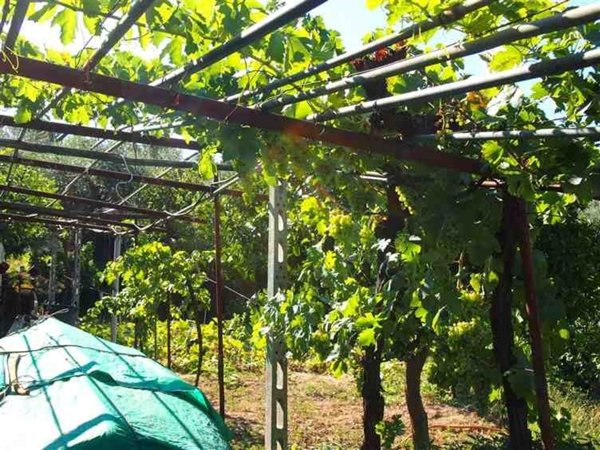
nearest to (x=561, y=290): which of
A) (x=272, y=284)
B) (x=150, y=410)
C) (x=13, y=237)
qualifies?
(x=272, y=284)

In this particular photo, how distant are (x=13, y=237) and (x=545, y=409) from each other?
50.2ft

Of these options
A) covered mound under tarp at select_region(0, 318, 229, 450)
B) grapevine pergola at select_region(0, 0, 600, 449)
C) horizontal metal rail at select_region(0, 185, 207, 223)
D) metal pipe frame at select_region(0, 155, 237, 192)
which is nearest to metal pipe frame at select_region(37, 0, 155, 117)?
grapevine pergola at select_region(0, 0, 600, 449)

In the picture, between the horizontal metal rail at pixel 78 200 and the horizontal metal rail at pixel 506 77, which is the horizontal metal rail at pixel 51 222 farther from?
the horizontal metal rail at pixel 506 77

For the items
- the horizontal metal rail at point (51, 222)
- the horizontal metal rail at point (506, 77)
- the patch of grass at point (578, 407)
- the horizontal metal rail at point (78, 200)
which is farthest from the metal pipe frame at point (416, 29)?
the horizontal metal rail at point (51, 222)

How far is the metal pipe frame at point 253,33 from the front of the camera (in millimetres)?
1441

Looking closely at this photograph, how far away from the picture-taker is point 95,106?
3.84 meters

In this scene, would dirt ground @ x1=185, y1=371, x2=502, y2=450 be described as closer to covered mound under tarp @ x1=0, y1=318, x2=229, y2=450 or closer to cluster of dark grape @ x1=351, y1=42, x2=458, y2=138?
covered mound under tarp @ x1=0, y1=318, x2=229, y2=450

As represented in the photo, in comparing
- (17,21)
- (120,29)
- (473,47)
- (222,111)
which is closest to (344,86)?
(222,111)

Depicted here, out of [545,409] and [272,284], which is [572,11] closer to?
[545,409]

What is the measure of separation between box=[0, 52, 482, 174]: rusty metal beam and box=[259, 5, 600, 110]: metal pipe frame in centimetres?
10

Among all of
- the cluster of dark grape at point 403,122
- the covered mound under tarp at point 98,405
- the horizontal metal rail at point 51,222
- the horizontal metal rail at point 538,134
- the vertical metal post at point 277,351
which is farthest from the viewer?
the horizontal metal rail at point 51,222

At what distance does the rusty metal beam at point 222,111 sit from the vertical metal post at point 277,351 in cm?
200

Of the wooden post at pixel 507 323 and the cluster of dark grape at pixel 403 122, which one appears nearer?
the wooden post at pixel 507 323

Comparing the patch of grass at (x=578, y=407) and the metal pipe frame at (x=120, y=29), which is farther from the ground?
the metal pipe frame at (x=120, y=29)
